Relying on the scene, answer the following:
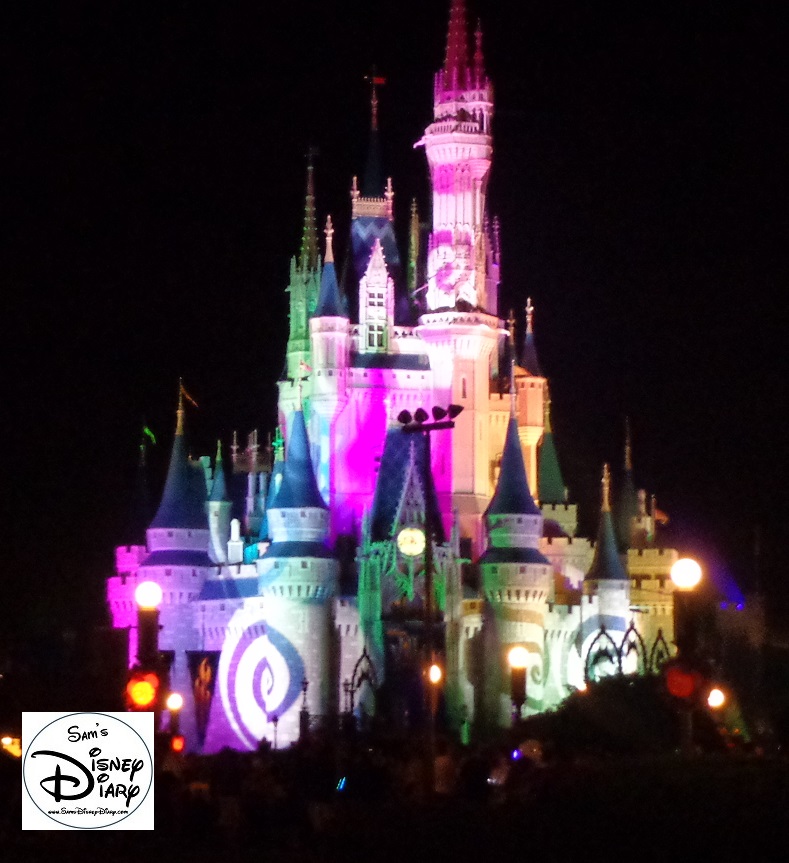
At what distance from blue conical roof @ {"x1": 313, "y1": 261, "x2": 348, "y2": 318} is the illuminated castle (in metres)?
0.07

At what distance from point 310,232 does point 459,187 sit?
18.9 feet

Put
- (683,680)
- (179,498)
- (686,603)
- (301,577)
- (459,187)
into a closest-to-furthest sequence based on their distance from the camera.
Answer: (683,680)
(686,603)
(301,577)
(179,498)
(459,187)

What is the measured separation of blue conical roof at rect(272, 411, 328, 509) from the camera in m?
70.8

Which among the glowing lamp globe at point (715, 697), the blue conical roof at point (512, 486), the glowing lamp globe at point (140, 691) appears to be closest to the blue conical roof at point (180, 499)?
the blue conical roof at point (512, 486)

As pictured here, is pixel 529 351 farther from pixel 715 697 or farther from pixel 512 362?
pixel 715 697

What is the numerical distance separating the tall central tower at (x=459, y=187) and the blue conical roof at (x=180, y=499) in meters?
9.23

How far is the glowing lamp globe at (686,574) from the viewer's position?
2662 centimetres

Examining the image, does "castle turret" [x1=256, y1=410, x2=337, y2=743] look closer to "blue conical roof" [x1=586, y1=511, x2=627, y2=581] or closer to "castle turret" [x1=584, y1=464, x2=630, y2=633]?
"castle turret" [x1=584, y1=464, x2=630, y2=633]

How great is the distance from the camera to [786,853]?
24609 mm

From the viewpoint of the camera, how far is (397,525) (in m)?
68.7

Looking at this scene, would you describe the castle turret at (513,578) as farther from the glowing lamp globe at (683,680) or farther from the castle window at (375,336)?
the glowing lamp globe at (683,680)

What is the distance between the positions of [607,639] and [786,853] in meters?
47.9

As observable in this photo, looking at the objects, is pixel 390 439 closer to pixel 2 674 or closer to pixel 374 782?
pixel 2 674

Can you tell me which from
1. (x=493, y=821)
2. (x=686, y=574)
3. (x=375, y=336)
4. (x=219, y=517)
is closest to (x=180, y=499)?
(x=219, y=517)
